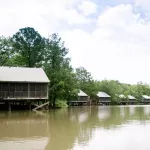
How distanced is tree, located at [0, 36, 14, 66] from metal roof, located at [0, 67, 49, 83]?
13060 mm

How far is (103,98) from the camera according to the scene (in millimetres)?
92875

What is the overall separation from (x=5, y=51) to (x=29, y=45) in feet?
17.2

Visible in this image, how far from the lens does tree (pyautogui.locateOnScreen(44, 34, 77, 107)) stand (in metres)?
50.8

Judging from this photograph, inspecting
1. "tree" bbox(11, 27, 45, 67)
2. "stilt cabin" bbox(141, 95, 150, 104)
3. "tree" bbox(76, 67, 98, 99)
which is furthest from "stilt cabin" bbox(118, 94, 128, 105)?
"tree" bbox(11, 27, 45, 67)

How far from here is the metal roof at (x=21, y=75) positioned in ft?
132

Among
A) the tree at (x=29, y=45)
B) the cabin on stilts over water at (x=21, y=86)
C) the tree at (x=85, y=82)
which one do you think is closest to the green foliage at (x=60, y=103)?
the tree at (x=29, y=45)

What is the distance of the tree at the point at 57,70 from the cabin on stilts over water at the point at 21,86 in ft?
25.4

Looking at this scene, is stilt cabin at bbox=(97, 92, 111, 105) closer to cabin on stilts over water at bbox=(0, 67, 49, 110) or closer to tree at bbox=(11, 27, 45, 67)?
tree at bbox=(11, 27, 45, 67)

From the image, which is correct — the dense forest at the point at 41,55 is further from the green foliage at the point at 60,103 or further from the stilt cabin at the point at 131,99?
the stilt cabin at the point at 131,99

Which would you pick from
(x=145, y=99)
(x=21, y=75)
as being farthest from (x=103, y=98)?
(x=21, y=75)

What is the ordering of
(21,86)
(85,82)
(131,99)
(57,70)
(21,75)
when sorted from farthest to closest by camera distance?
1. (131,99)
2. (85,82)
3. (57,70)
4. (21,75)
5. (21,86)

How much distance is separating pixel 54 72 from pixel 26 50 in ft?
22.6

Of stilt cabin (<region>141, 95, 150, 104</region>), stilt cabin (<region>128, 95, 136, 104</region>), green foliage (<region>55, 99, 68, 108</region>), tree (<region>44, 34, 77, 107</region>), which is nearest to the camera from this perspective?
tree (<region>44, 34, 77, 107</region>)

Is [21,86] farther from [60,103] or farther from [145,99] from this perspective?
[145,99]
